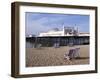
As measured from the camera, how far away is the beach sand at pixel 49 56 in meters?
1.95

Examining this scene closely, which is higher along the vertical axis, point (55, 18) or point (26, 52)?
point (55, 18)

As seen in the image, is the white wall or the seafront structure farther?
the seafront structure

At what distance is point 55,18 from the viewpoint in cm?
203

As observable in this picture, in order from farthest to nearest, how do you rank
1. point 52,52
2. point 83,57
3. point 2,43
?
point 83,57
point 52,52
point 2,43

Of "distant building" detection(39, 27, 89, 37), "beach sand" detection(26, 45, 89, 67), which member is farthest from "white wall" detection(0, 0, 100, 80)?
"distant building" detection(39, 27, 89, 37)

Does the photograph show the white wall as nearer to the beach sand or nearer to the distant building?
the beach sand

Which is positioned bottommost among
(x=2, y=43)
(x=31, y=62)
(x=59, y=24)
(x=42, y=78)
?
(x=42, y=78)

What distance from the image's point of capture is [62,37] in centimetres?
206

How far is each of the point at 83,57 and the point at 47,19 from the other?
20.1 inches

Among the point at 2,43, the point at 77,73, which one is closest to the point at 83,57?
the point at 77,73

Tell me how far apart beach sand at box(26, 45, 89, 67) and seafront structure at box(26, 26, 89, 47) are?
1.8 inches

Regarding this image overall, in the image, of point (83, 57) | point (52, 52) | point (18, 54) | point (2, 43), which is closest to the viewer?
point (2, 43)

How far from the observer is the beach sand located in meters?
1.95

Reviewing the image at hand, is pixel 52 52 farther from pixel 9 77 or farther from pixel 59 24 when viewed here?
pixel 9 77
